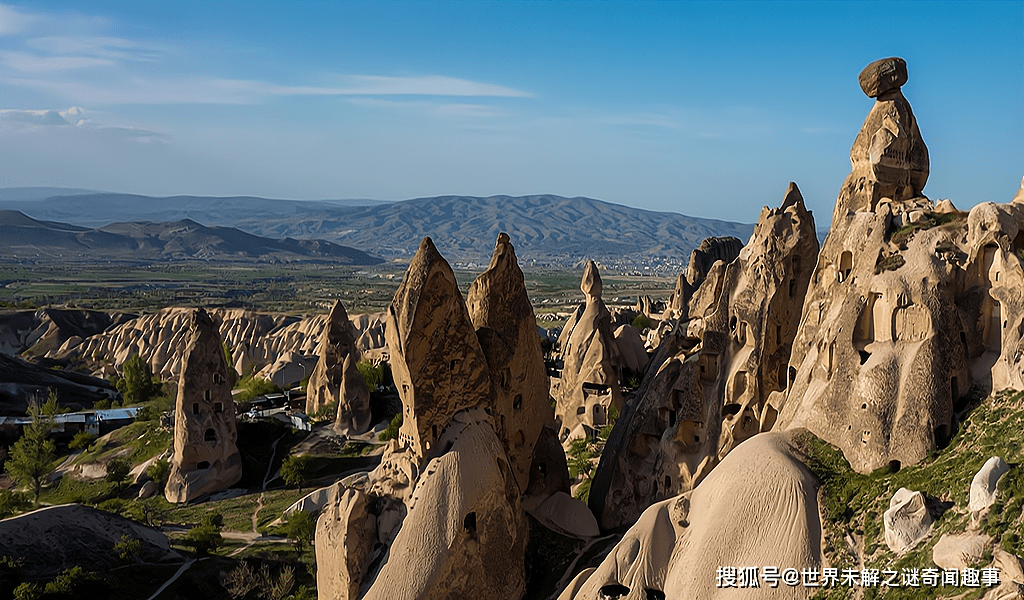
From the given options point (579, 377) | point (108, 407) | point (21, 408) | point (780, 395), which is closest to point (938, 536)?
point (780, 395)

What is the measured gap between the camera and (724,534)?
1645 cm

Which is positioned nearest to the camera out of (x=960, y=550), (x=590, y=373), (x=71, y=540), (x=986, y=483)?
(x=960, y=550)

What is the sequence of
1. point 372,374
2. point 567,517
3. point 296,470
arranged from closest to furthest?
point 567,517 < point 296,470 < point 372,374

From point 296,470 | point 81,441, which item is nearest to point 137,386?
point 81,441

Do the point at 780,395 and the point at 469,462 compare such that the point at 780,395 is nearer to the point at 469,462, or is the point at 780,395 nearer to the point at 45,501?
the point at 469,462

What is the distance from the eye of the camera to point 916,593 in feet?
44.1

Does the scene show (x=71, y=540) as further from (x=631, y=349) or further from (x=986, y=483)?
(x=631, y=349)

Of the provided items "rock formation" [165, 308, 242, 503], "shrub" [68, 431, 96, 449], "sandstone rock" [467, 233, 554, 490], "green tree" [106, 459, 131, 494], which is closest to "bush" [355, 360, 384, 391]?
"rock formation" [165, 308, 242, 503]

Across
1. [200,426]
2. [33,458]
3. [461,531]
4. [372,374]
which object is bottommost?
[33,458]

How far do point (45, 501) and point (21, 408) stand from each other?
68.3 ft

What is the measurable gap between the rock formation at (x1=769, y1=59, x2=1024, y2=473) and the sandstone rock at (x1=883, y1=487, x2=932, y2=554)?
1730 millimetres

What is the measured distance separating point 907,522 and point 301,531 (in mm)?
21327

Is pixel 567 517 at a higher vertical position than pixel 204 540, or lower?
higher

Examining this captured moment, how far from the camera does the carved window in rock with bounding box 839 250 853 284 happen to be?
2009cm
